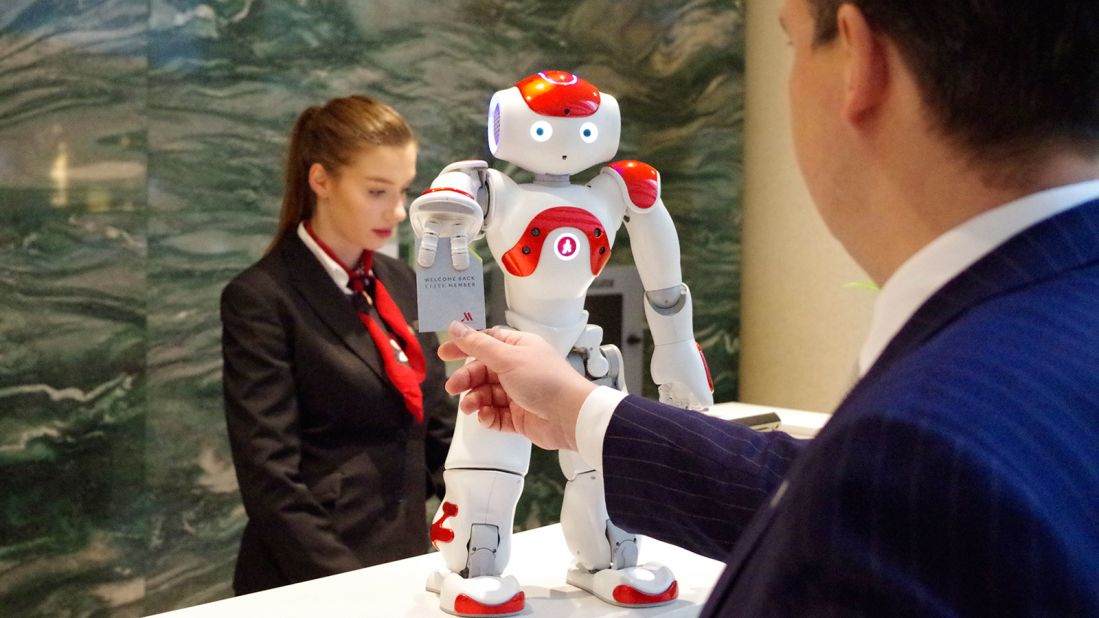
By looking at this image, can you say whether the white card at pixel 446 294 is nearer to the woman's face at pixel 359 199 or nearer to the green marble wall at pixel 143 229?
the woman's face at pixel 359 199

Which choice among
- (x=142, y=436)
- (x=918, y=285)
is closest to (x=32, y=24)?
(x=142, y=436)

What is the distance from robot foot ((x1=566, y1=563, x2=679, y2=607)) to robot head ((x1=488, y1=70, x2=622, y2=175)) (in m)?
0.66

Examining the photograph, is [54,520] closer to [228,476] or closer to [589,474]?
[228,476]

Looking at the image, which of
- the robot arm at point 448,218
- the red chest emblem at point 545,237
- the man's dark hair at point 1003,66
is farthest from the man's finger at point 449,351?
the man's dark hair at point 1003,66

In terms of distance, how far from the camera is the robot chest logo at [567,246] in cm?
175

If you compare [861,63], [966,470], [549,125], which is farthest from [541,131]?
[966,470]

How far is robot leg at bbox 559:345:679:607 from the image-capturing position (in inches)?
69.9

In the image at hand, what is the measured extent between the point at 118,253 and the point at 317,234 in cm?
102

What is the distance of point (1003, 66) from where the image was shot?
2.08 feet

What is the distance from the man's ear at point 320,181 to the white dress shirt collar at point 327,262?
9cm

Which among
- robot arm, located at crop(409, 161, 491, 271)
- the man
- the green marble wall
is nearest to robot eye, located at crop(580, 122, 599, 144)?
robot arm, located at crop(409, 161, 491, 271)

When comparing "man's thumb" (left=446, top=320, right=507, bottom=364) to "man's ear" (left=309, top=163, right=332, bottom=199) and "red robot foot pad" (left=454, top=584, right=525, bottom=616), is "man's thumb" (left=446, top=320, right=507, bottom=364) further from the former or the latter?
"man's ear" (left=309, top=163, right=332, bottom=199)

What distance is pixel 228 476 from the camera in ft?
10.4

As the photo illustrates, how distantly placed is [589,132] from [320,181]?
680 millimetres
